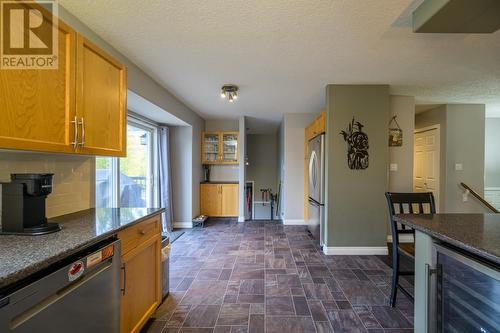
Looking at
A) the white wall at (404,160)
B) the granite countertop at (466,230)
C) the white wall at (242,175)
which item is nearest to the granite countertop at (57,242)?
the granite countertop at (466,230)

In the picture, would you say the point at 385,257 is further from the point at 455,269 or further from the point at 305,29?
the point at 305,29

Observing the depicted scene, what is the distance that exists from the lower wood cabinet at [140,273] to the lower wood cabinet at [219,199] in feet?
11.3

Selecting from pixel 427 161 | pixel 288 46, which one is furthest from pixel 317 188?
pixel 427 161

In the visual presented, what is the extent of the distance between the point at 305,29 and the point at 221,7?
70 centimetres

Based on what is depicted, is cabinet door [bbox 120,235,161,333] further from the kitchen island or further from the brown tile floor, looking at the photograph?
the kitchen island

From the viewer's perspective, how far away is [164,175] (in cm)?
445

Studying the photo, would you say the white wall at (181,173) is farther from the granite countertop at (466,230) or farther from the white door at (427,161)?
the white door at (427,161)

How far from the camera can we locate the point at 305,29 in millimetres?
Answer: 1934

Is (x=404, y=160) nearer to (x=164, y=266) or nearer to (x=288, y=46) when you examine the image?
(x=288, y=46)

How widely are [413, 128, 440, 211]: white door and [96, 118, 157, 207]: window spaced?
5.31 meters

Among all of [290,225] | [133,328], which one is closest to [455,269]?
[133,328]

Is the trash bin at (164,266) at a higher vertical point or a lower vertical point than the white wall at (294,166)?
lower

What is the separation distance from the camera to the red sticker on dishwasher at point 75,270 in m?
1.03

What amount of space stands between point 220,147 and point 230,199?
1235 mm
